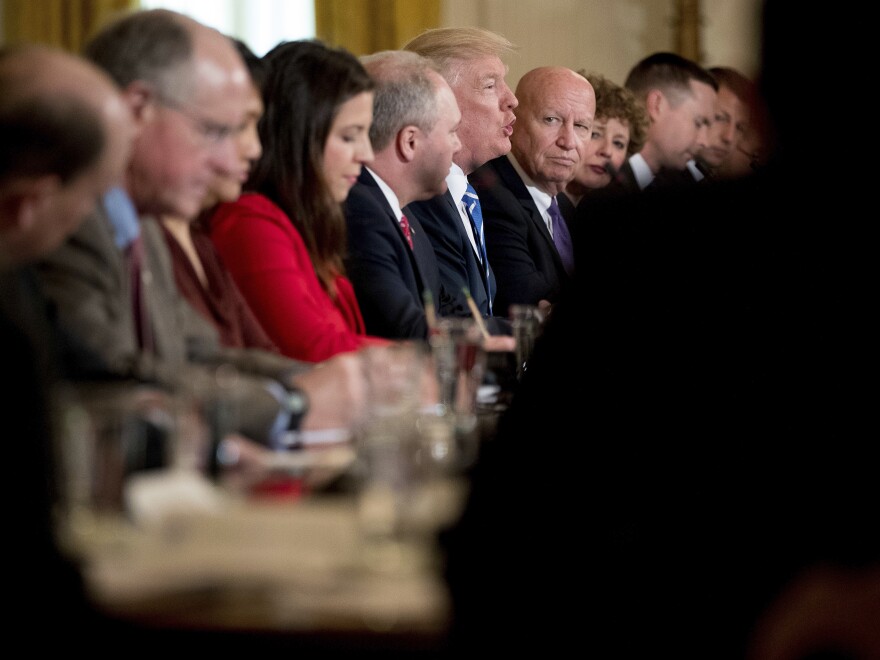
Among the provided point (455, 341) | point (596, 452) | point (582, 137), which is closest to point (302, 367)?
point (455, 341)

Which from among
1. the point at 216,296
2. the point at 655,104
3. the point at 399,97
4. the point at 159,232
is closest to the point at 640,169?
the point at 655,104

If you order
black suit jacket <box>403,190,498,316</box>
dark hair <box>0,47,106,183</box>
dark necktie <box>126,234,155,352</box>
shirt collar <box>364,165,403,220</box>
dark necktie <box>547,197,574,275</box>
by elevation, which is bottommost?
dark necktie <box>547,197,574,275</box>

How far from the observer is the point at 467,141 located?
5.79 metres

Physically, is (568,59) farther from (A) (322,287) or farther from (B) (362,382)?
(B) (362,382)

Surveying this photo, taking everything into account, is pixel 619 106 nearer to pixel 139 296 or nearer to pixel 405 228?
pixel 405 228

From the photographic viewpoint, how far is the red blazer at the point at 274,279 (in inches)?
148

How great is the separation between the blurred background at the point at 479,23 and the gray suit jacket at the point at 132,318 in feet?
13.7

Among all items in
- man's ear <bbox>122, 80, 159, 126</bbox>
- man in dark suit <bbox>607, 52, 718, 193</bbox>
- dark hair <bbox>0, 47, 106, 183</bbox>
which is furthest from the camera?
man in dark suit <bbox>607, 52, 718, 193</bbox>

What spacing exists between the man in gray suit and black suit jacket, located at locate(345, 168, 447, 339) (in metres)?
1.22

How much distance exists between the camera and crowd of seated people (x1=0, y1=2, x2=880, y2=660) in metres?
1.69

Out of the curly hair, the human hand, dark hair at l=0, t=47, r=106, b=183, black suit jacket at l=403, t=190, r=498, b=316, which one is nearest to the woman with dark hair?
the human hand

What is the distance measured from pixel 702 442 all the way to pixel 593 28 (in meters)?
8.10

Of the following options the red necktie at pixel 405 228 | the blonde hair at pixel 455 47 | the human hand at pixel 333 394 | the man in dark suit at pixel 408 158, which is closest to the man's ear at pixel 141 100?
the human hand at pixel 333 394

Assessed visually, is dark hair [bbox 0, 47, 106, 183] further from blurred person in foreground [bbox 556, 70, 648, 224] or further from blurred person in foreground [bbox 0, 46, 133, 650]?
Answer: blurred person in foreground [bbox 556, 70, 648, 224]
